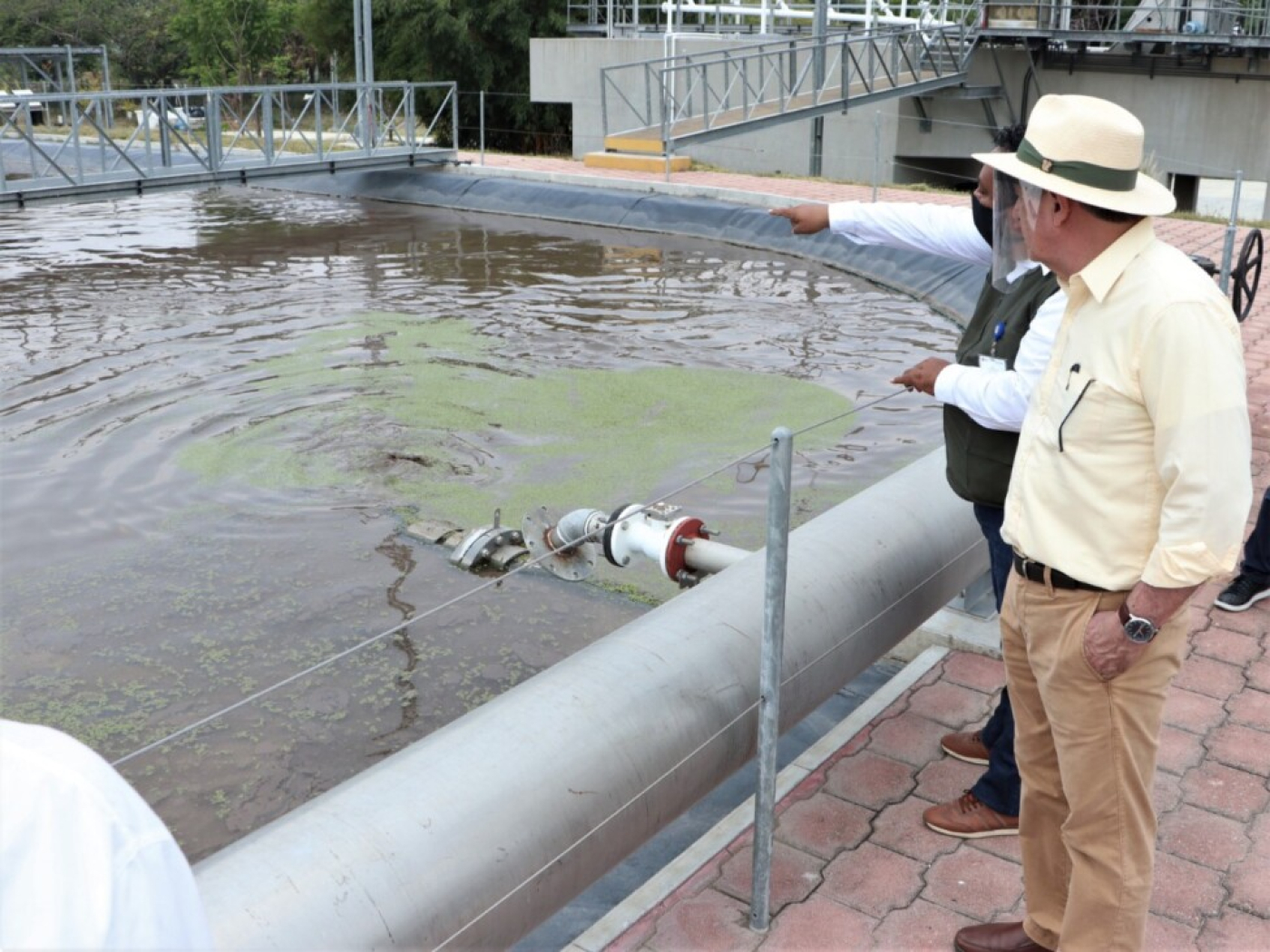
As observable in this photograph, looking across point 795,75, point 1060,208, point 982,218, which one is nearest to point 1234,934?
point 1060,208

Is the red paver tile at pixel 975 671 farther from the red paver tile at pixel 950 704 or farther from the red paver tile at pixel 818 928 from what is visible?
the red paver tile at pixel 818 928

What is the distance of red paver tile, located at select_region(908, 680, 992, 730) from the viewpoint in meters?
3.61

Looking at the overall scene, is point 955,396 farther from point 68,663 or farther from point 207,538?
point 207,538

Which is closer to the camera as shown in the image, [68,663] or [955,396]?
[955,396]

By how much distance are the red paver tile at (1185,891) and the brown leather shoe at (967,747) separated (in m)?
0.54

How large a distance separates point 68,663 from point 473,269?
8084mm

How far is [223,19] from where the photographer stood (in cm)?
3912

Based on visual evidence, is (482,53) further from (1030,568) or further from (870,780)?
(1030,568)

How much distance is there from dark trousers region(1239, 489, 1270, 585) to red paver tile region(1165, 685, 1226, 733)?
79cm

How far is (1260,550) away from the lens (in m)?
4.24

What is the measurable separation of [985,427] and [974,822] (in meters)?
0.98

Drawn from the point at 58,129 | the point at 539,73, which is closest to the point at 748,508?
the point at 539,73

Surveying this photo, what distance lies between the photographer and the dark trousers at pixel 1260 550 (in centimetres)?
418

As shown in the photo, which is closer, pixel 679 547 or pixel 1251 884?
pixel 1251 884
